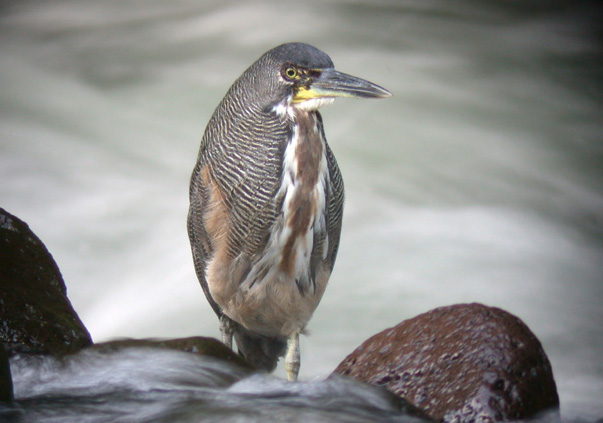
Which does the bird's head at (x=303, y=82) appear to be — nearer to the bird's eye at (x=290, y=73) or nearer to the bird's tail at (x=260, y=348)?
the bird's eye at (x=290, y=73)

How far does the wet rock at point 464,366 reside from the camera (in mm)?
2736

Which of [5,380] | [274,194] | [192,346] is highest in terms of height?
[274,194]

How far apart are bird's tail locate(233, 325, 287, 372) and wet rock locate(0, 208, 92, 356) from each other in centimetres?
107

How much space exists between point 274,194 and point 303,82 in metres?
0.46

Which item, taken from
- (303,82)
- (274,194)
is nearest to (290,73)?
(303,82)

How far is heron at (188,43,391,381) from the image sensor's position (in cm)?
340

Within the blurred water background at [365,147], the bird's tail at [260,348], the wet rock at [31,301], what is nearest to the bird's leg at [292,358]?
the bird's tail at [260,348]

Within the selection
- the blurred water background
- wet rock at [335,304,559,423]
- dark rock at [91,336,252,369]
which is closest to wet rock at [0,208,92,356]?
dark rock at [91,336,252,369]

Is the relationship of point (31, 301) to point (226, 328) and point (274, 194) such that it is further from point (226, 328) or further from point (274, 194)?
point (226, 328)

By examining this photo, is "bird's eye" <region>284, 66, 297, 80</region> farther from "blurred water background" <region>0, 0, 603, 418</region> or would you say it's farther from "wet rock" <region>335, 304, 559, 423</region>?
"blurred water background" <region>0, 0, 603, 418</region>

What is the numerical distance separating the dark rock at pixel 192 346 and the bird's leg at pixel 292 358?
33.6 inches

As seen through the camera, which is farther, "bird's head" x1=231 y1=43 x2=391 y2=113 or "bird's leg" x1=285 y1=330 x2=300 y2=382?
"bird's leg" x1=285 y1=330 x2=300 y2=382

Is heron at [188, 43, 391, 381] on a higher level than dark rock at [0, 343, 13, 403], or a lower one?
higher

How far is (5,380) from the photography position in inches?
98.0
